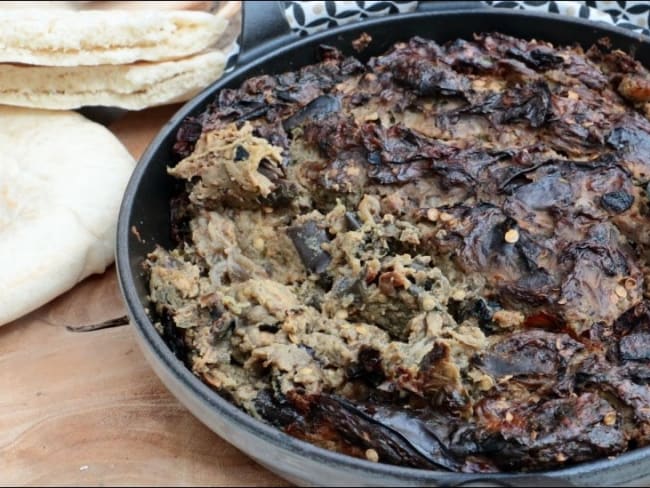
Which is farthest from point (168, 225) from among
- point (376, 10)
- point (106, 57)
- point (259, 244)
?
point (376, 10)

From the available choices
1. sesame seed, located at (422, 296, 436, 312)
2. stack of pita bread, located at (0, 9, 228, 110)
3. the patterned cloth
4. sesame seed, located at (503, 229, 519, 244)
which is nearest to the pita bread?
stack of pita bread, located at (0, 9, 228, 110)

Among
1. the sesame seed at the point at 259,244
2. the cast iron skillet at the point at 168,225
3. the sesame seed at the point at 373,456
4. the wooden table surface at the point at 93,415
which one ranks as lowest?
the wooden table surface at the point at 93,415

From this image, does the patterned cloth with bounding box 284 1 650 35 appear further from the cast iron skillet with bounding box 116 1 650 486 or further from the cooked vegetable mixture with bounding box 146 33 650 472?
the cooked vegetable mixture with bounding box 146 33 650 472

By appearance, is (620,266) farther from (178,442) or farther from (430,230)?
(178,442)

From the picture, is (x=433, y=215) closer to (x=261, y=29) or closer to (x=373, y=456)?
(x=373, y=456)

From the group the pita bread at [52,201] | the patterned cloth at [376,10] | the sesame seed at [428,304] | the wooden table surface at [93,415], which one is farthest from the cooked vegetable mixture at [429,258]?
the patterned cloth at [376,10]

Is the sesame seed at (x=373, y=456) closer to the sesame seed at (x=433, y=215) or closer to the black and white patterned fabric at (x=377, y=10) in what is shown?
the sesame seed at (x=433, y=215)
